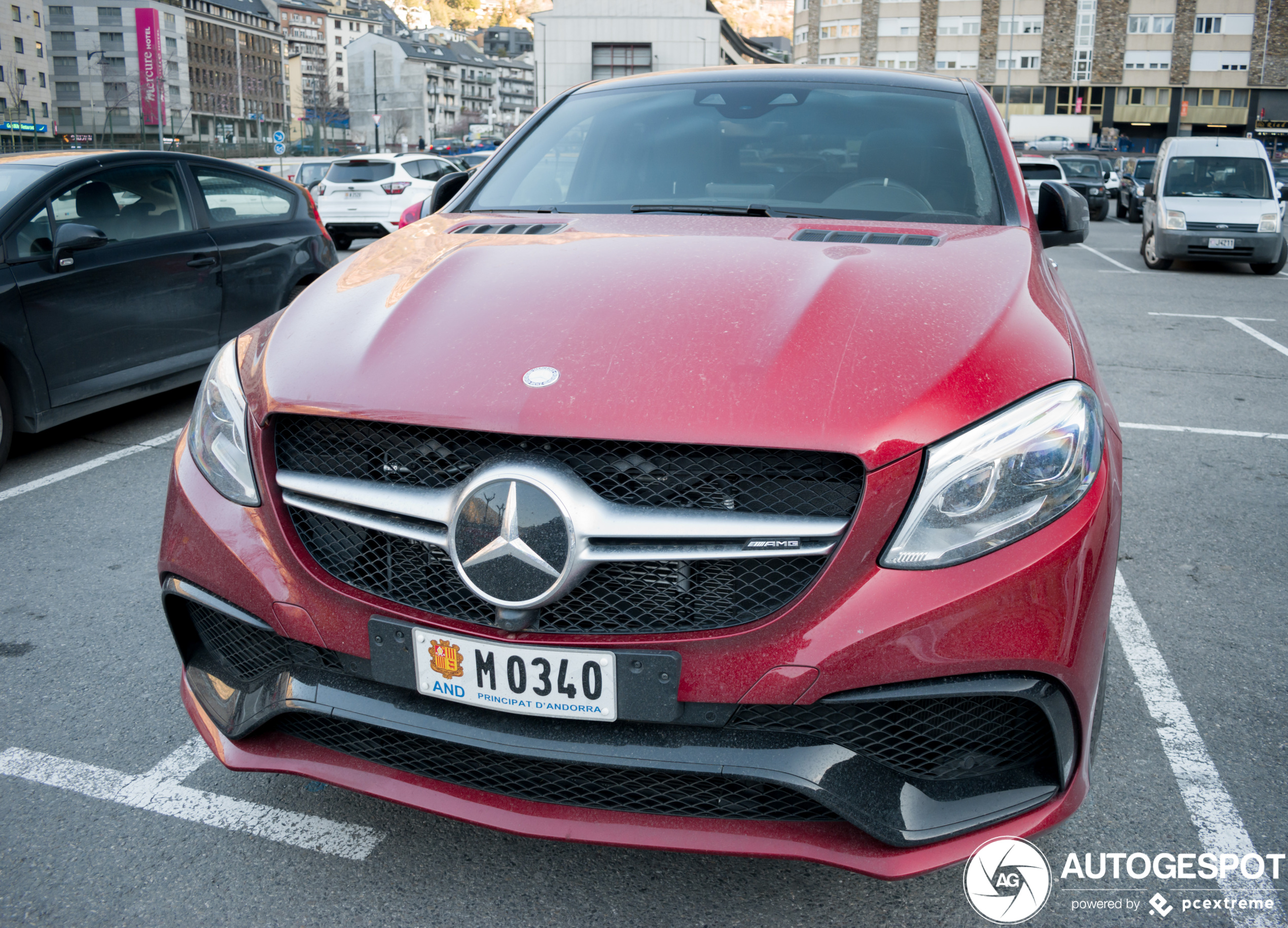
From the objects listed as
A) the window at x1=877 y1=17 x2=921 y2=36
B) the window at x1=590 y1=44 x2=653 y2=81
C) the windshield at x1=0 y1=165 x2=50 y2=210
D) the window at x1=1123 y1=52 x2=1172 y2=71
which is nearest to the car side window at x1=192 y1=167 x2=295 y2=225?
the windshield at x1=0 y1=165 x2=50 y2=210

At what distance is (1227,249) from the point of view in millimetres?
14562

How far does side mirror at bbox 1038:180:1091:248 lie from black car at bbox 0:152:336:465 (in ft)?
14.5

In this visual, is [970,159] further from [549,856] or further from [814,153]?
[549,856]

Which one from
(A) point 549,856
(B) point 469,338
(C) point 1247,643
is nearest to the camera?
(B) point 469,338

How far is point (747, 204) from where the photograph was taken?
113 inches

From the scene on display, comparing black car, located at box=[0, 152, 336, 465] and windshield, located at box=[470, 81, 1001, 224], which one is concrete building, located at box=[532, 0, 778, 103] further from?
windshield, located at box=[470, 81, 1001, 224]

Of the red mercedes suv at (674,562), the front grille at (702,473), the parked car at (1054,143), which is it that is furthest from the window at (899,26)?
the front grille at (702,473)

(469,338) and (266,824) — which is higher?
(469,338)

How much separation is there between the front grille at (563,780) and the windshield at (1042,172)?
20119 millimetres

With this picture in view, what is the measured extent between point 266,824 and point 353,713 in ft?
2.25

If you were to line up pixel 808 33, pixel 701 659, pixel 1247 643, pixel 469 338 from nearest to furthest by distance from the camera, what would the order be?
pixel 701 659 < pixel 469 338 < pixel 1247 643 < pixel 808 33

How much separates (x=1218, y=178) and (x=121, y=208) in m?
15.1

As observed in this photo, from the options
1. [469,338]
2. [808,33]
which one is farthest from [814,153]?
[808,33]

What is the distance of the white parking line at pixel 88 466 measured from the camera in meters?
4.78
